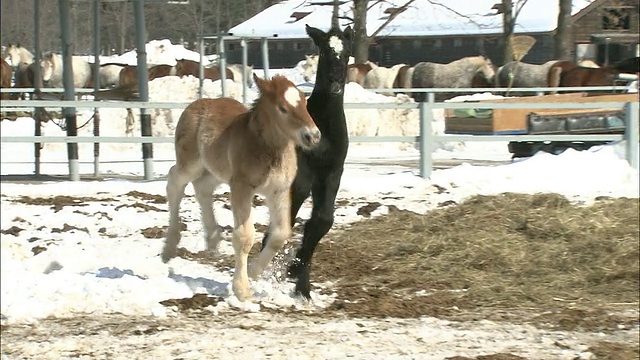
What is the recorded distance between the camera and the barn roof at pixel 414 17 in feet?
88.4

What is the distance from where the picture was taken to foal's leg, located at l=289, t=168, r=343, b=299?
6.70 meters

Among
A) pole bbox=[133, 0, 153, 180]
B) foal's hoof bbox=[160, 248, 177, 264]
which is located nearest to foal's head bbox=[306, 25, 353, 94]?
foal's hoof bbox=[160, 248, 177, 264]

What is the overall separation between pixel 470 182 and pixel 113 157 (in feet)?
23.9

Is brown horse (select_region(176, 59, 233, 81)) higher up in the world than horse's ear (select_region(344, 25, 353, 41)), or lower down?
higher up

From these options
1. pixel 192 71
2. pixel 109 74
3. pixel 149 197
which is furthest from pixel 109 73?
pixel 149 197

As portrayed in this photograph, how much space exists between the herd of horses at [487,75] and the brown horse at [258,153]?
20.3 meters

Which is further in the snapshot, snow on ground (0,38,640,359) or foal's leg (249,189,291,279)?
foal's leg (249,189,291,279)

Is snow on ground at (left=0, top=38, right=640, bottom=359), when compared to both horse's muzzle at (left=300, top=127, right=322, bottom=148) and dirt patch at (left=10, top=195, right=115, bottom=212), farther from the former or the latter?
horse's muzzle at (left=300, top=127, right=322, bottom=148)

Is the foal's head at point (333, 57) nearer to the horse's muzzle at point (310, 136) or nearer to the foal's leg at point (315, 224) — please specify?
the foal's leg at point (315, 224)

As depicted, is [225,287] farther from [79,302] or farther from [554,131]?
[554,131]

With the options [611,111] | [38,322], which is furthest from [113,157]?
[38,322]

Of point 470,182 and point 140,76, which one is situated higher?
point 140,76

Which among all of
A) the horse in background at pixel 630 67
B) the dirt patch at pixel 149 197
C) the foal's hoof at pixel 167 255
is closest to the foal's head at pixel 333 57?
the foal's hoof at pixel 167 255

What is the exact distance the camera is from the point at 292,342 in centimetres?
542
